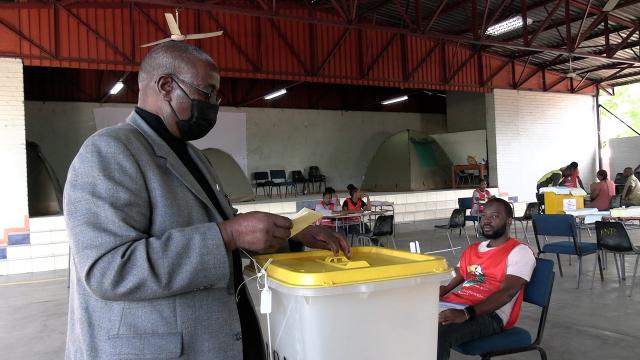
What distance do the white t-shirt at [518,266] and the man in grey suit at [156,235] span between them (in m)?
1.79

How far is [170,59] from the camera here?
3.98ft

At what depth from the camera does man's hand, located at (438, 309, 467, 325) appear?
2.38m

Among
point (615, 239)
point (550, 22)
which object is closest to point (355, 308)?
point (615, 239)

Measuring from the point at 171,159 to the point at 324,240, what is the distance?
508mm

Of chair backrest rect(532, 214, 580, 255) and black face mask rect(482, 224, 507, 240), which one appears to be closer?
black face mask rect(482, 224, 507, 240)

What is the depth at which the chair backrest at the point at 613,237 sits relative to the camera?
5073 mm

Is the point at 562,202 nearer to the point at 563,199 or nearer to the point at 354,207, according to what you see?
the point at 563,199

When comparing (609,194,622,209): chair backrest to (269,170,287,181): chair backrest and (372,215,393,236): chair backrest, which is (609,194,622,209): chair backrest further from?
(269,170,287,181): chair backrest

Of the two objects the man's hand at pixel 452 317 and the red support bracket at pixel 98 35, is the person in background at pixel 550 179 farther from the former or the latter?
the man's hand at pixel 452 317

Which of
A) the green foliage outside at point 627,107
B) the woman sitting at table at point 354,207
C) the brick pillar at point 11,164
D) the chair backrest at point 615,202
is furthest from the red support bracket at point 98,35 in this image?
the green foliage outside at point 627,107

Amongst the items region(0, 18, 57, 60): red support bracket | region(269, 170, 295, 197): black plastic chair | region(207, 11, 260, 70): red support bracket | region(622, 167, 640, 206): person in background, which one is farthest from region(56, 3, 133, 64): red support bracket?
region(622, 167, 640, 206): person in background

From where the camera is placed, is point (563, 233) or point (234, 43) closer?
point (563, 233)

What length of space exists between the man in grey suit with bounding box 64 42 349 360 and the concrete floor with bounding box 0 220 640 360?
2.89 m

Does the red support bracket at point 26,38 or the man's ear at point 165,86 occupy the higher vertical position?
the red support bracket at point 26,38
